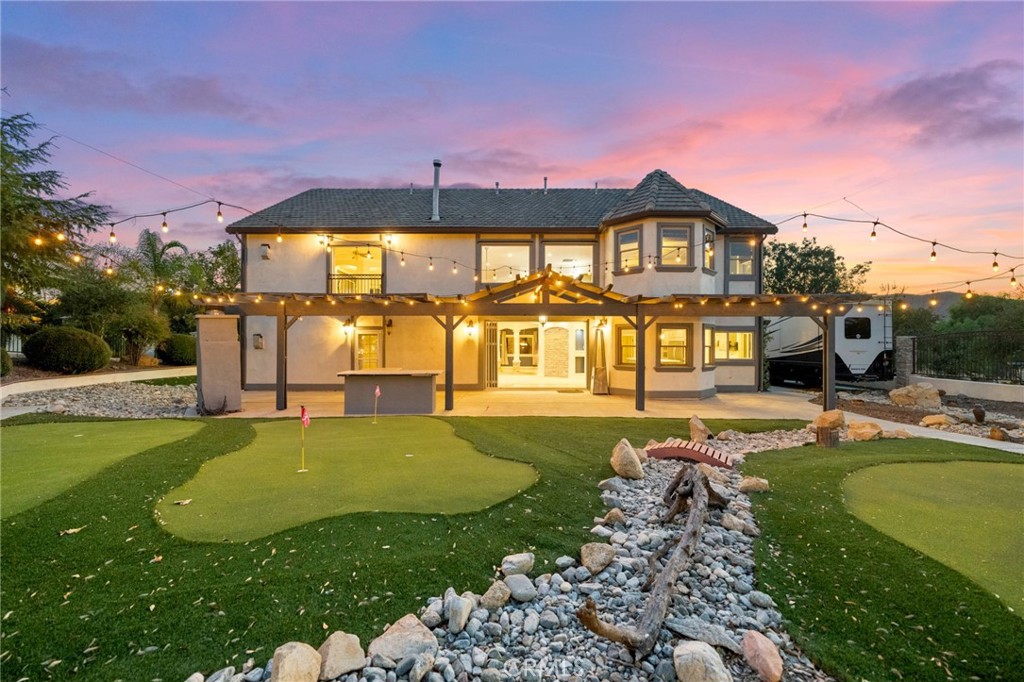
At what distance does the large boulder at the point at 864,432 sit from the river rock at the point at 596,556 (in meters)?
7.04

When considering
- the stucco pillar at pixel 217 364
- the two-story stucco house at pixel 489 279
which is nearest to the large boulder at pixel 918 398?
the two-story stucco house at pixel 489 279

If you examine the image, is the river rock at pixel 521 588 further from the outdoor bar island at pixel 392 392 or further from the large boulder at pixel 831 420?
the outdoor bar island at pixel 392 392

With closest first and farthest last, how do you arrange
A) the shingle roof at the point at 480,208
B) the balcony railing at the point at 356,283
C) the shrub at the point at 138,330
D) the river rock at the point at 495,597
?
the river rock at the point at 495,597, the shingle roof at the point at 480,208, the balcony railing at the point at 356,283, the shrub at the point at 138,330

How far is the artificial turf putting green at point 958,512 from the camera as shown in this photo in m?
3.24

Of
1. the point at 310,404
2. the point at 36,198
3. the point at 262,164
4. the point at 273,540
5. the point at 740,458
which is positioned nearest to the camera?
the point at 273,540

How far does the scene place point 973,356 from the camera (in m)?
13.7

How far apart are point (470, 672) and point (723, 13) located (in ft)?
37.7

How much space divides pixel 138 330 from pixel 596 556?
65.3 feet

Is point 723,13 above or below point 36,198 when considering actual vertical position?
above

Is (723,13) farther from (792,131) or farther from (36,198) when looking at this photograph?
(36,198)

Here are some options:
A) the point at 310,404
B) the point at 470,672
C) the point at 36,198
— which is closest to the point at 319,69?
the point at 310,404

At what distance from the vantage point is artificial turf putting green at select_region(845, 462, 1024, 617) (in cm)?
324

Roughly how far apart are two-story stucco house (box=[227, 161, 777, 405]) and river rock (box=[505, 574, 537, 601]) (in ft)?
36.2

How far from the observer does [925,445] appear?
24.1ft
